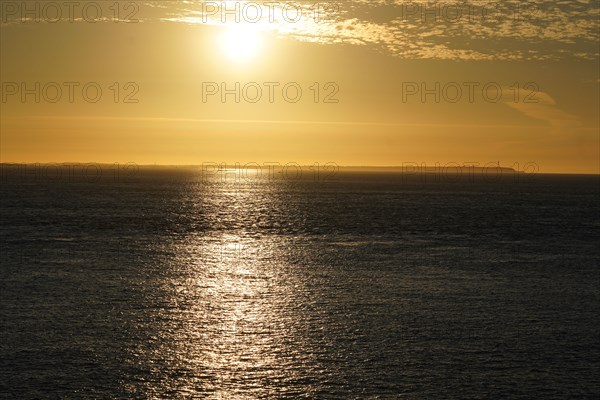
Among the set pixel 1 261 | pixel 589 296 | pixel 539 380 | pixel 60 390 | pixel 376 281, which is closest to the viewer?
pixel 60 390

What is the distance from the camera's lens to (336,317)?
152 ft

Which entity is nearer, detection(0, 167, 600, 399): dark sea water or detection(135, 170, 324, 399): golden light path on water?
detection(135, 170, 324, 399): golden light path on water

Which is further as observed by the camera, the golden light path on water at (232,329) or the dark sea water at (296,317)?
the dark sea water at (296,317)

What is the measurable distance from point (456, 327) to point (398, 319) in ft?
12.7

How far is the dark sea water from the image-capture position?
3294 cm

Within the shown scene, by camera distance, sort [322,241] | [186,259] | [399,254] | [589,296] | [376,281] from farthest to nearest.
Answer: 1. [322,241]
2. [399,254]
3. [186,259]
4. [376,281]
5. [589,296]

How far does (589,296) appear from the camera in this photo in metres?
54.9

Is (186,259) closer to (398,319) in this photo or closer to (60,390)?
(398,319)

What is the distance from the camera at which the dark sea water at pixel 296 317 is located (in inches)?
1297

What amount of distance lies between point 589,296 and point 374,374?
91.2 feet

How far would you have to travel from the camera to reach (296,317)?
46.2 m

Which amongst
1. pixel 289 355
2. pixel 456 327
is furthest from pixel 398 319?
pixel 289 355

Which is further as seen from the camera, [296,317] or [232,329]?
[296,317]

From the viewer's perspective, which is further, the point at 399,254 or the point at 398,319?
the point at 399,254
